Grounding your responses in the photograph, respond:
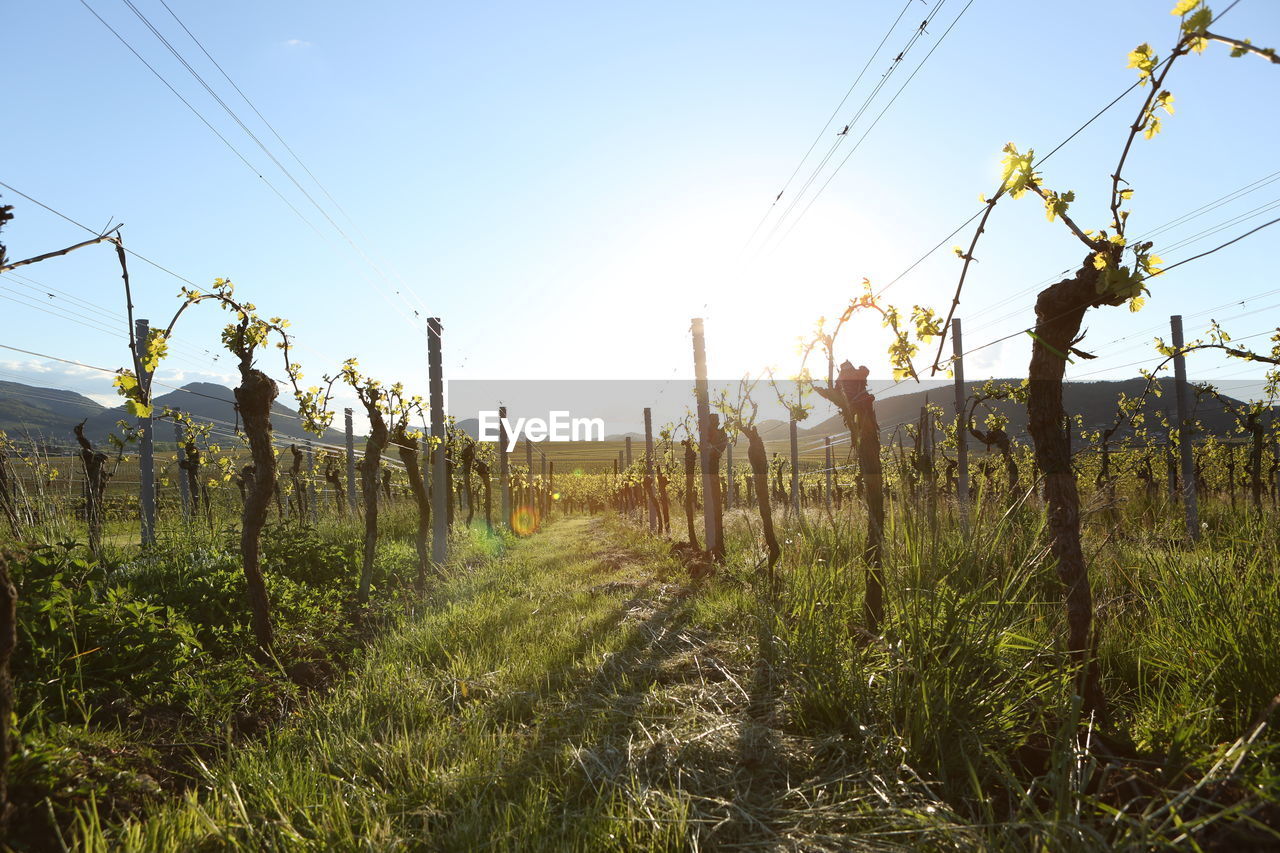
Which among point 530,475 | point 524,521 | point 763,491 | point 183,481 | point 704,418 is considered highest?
point 704,418

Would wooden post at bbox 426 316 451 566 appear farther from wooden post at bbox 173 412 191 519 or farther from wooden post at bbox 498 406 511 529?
wooden post at bbox 498 406 511 529

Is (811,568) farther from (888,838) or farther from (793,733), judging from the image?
(888,838)

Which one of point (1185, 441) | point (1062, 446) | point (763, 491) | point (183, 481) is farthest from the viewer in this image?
point (1185, 441)

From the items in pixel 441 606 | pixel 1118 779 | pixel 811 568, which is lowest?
pixel 441 606

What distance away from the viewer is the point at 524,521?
27250 mm

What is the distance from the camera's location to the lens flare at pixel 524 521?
78.4 ft

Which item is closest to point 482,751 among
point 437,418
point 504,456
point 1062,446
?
point 1062,446

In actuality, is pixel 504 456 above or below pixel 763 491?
above

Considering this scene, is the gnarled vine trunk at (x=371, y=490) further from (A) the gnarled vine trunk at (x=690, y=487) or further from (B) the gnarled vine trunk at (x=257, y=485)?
(A) the gnarled vine trunk at (x=690, y=487)

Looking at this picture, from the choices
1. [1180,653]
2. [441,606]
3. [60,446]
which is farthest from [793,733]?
[60,446]

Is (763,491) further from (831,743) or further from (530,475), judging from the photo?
(530,475)

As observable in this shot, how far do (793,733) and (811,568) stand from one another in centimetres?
125

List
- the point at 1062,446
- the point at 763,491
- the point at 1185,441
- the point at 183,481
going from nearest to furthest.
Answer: the point at 1062,446 → the point at 763,491 → the point at 183,481 → the point at 1185,441

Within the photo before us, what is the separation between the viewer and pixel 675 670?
4.25 meters
